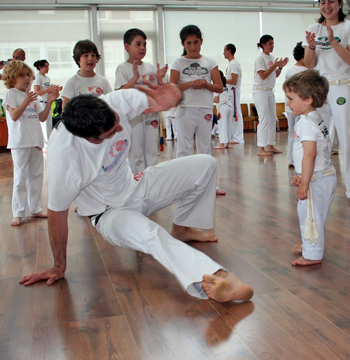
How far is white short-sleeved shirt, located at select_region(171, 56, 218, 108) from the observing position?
12.6 ft

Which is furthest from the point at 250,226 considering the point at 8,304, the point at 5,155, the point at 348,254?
the point at 5,155

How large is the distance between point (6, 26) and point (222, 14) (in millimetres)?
5449

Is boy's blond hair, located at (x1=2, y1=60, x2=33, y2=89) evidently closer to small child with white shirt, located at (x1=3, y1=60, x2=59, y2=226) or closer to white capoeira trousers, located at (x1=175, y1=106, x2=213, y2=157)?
small child with white shirt, located at (x1=3, y1=60, x2=59, y2=226)

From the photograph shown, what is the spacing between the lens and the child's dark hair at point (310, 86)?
86.7 inches

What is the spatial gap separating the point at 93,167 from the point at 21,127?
158cm

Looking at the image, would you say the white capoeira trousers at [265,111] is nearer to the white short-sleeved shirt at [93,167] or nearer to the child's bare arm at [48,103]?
the child's bare arm at [48,103]

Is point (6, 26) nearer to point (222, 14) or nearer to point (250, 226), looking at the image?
point (222, 14)

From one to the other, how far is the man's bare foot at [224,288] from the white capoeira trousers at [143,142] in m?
1.90

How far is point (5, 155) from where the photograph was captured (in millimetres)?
8969

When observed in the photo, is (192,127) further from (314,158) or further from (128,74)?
(314,158)

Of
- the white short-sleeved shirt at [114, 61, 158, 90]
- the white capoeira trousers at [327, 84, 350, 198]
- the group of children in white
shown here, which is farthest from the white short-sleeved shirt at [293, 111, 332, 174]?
the white short-sleeved shirt at [114, 61, 158, 90]

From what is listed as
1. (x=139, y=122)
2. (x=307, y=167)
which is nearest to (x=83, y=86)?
(x=139, y=122)

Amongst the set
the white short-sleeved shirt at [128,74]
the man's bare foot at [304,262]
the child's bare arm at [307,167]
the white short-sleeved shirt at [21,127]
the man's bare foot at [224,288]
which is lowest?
the man's bare foot at [304,262]

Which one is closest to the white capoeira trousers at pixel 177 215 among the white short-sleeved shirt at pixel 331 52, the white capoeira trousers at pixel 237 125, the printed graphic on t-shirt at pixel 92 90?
the printed graphic on t-shirt at pixel 92 90
